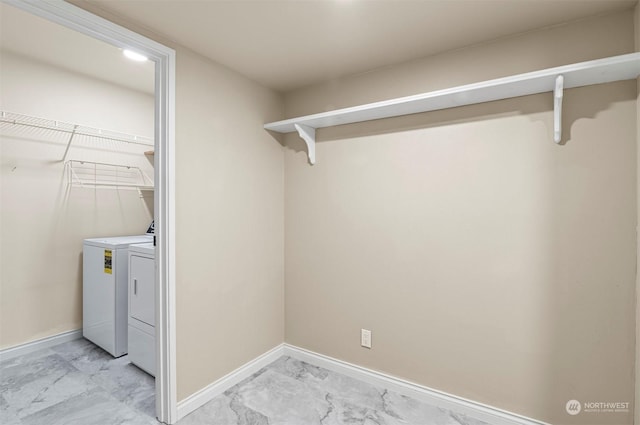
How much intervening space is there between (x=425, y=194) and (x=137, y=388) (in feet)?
7.45

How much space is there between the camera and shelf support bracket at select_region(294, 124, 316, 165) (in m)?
2.31

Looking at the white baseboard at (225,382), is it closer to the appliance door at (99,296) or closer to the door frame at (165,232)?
the door frame at (165,232)

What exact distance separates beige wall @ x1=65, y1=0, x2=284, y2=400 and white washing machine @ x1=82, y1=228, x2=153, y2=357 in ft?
3.03

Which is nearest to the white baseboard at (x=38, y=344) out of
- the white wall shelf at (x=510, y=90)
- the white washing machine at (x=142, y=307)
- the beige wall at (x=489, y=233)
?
the white washing machine at (x=142, y=307)

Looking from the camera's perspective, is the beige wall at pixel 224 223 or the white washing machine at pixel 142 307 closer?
the beige wall at pixel 224 223

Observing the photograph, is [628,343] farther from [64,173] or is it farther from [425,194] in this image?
[64,173]

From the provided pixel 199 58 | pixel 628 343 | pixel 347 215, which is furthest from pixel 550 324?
pixel 199 58

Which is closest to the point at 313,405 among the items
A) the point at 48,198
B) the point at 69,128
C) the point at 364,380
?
the point at 364,380

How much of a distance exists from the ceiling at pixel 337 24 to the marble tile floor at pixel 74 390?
2.15m

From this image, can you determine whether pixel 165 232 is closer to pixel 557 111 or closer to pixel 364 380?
pixel 364 380

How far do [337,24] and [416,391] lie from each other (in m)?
2.19

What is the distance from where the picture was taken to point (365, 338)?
225 cm

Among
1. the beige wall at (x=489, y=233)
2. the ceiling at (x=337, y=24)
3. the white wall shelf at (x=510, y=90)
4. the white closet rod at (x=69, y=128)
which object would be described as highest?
the ceiling at (x=337, y=24)

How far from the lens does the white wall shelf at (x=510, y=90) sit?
4.59ft
